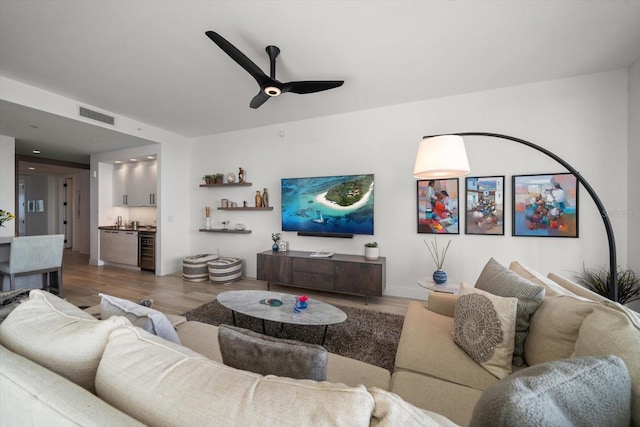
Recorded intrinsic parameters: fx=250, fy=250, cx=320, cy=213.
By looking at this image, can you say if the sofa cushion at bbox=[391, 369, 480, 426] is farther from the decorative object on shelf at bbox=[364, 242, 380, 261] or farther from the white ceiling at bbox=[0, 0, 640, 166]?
the white ceiling at bbox=[0, 0, 640, 166]

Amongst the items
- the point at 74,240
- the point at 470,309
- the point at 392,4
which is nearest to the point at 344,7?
the point at 392,4

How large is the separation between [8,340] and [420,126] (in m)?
3.84

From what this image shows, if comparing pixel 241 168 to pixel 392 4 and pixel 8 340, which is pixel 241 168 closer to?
pixel 392 4

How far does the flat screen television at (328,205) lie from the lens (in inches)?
141

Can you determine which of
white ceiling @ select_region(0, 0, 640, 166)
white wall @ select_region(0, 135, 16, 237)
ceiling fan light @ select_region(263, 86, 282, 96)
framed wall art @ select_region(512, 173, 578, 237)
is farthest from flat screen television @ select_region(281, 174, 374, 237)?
white wall @ select_region(0, 135, 16, 237)

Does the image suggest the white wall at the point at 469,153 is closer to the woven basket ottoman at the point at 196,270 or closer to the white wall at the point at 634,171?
the white wall at the point at 634,171

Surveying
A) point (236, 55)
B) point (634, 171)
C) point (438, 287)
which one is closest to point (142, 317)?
point (236, 55)

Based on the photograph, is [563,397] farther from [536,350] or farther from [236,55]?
[236,55]

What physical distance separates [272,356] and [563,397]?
28.6 inches

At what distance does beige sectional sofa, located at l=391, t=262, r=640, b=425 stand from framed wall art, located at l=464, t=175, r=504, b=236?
5.00 feet

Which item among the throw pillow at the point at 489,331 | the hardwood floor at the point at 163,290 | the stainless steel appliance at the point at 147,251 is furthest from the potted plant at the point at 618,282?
the stainless steel appliance at the point at 147,251

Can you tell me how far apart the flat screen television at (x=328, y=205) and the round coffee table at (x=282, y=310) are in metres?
1.52

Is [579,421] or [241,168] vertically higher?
[241,168]

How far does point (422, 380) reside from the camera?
3.92ft
